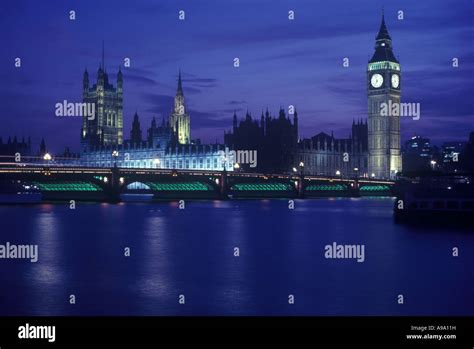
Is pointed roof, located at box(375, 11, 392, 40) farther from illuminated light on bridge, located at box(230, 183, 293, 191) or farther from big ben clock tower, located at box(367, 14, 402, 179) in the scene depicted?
illuminated light on bridge, located at box(230, 183, 293, 191)

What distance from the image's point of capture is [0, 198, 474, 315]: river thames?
2131 cm

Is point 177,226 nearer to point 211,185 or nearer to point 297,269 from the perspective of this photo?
point 297,269

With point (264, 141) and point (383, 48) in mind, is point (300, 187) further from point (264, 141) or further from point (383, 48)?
point (383, 48)

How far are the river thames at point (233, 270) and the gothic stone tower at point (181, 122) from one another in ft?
303

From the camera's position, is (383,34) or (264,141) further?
(383,34)

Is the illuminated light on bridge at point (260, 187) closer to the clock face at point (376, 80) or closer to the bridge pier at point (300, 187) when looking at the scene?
the bridge pier at point (300, 187)

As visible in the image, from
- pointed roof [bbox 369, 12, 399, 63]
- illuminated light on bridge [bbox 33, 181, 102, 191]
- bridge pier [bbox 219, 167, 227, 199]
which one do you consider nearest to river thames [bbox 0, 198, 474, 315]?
bridge pier [bbox 219, 167, 227, 199]

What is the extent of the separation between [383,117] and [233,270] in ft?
405

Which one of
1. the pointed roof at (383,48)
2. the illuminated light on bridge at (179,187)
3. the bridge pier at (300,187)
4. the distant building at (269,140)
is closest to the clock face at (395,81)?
the pointed roof at (383,48)

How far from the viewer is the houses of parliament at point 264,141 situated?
123 meters

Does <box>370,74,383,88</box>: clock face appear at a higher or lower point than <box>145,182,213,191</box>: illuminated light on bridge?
higher

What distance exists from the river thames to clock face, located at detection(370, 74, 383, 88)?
102576 mm

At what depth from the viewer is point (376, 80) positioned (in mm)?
148625

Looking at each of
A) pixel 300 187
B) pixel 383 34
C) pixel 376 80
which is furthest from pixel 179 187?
pixel 383 34
